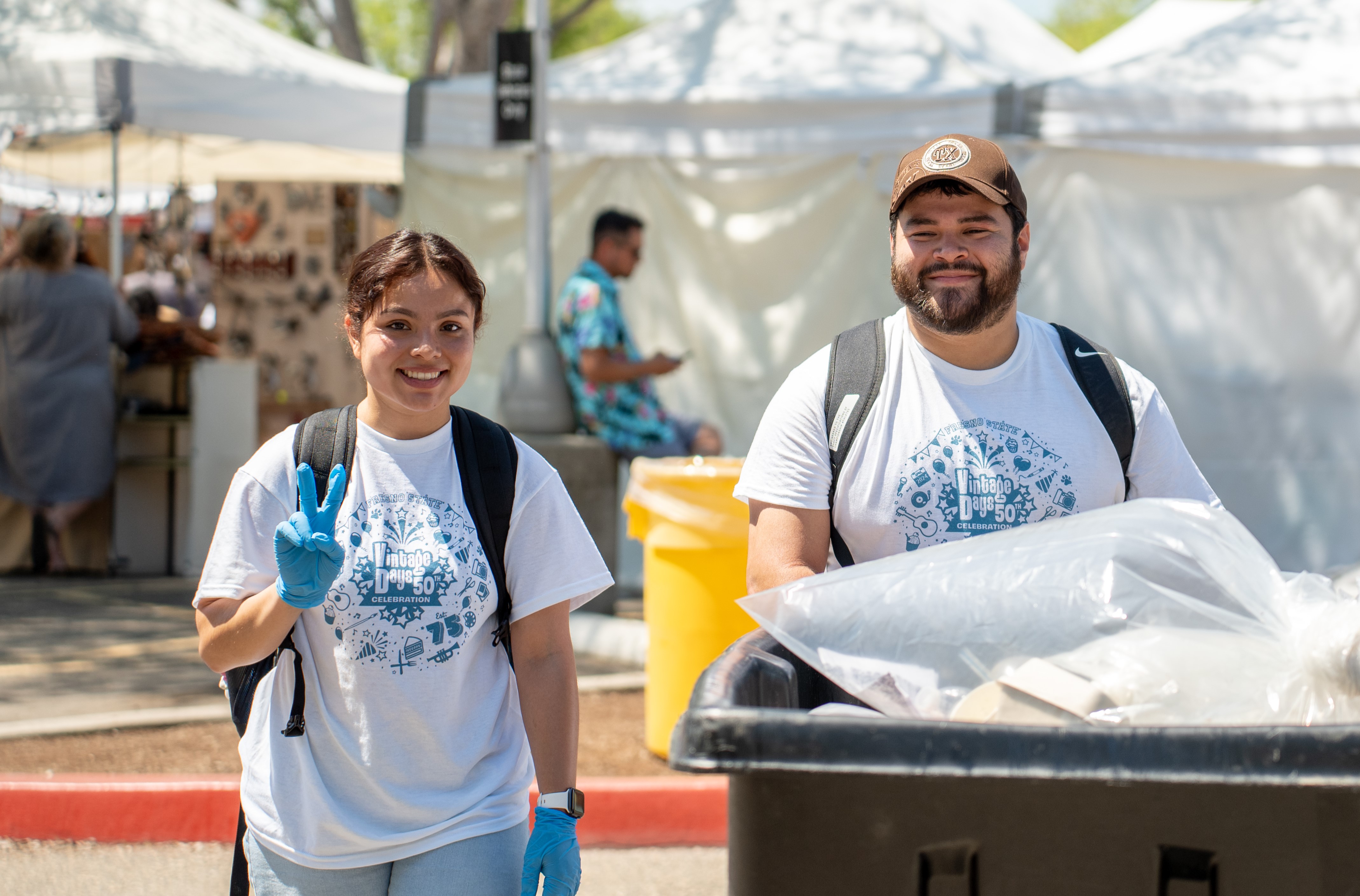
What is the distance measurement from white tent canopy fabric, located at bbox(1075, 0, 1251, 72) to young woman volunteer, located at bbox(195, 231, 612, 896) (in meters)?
7.64

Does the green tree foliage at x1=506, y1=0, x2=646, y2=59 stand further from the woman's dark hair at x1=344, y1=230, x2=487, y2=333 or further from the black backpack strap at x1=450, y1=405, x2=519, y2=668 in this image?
the black backpack strap at x1=450, y1=405, x2=519, y2=668

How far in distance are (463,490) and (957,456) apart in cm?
86

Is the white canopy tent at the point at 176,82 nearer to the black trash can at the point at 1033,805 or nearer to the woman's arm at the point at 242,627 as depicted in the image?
the woman's arm at the point at 242,627

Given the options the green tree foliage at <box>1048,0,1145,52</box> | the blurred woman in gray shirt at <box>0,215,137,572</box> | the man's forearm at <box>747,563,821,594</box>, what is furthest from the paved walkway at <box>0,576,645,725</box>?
the green tree foliage at <box>1048,0,1145,52</box>

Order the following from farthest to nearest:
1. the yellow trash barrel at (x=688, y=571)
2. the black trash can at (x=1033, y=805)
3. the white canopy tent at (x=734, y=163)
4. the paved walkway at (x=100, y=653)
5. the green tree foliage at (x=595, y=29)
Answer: the green tree foliage at (x=595, y=29) < the white canopy tent at (x=734, y=163) < the paved walkway at (x=100, y=653) < the yellow trash barrel at (x=688, y=571) < the black trash can at (x=1033, y=805)

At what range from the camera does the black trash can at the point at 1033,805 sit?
1421 mm

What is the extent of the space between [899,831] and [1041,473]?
39.8 inches

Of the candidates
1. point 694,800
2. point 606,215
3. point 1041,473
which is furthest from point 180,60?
point 1041,473

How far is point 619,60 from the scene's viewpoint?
866 cm

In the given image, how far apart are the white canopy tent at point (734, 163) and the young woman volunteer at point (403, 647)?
5.75m

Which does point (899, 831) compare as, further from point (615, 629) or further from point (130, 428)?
point (130, 428)

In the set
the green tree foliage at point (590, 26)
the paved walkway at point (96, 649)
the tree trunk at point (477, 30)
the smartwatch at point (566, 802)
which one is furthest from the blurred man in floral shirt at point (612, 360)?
the green tree foliage at point (590, 26)

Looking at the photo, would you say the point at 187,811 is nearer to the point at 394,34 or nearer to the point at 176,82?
the point at 176,82

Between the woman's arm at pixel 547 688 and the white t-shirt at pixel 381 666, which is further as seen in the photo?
the woman's arm at pixel 547 688
